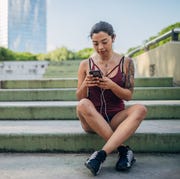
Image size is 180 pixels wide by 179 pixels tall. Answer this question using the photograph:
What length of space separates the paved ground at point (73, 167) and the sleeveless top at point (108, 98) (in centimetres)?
38

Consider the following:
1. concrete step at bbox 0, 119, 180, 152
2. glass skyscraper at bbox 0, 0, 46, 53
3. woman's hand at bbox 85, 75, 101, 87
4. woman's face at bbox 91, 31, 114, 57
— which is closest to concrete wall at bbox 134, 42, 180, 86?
A: concrete step at bbox 0, 119, 180, 152

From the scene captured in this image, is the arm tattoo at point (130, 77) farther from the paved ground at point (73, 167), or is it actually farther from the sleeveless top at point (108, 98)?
the paved ground at point (73, 167)

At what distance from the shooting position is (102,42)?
250cm

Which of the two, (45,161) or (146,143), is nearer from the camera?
(45,161)

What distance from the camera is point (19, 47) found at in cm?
18975

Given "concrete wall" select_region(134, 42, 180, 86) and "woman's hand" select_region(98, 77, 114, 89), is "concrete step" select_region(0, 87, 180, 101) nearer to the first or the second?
"concrete wall" select_region(134, 42, 180, 86)

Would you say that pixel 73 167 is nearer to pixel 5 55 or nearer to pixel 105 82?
pixel 105 82

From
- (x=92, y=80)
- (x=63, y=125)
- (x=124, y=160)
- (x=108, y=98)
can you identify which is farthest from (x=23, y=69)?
(x=124, y=160)

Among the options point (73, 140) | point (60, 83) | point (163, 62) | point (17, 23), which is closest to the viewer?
point (73, 140)

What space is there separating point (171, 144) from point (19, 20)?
7611 inches

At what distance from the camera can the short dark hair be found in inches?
97.2

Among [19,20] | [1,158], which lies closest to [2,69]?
[1,158]

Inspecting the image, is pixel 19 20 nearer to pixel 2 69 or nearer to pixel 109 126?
pixel 2 69

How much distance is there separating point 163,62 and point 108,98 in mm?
3539
